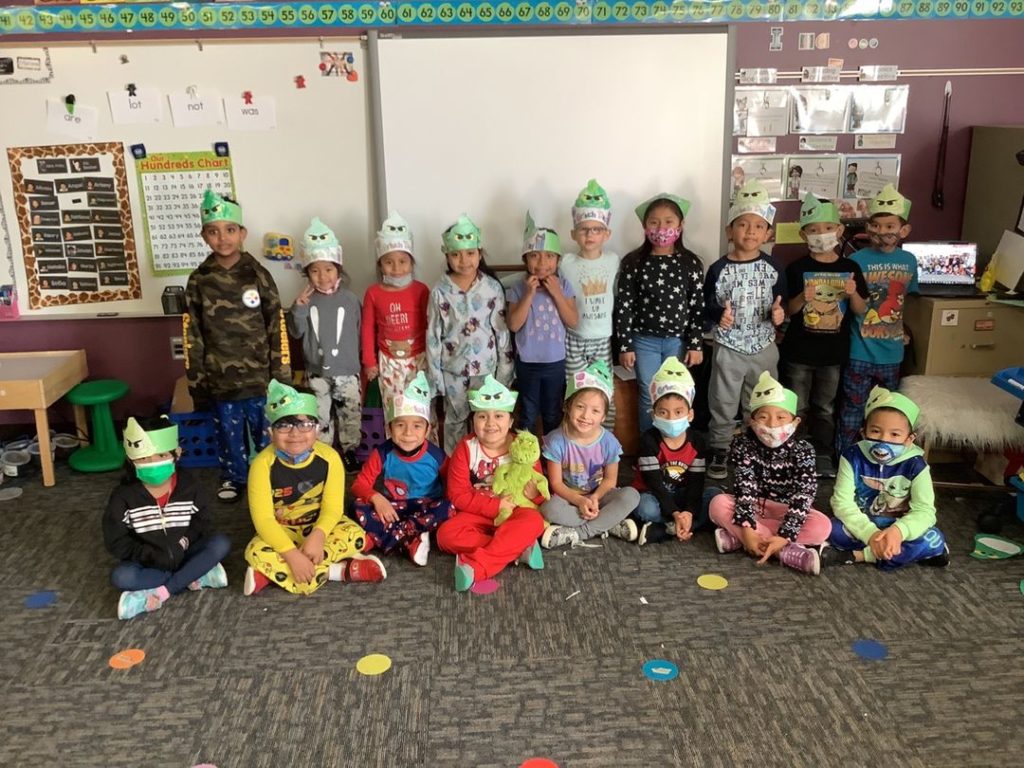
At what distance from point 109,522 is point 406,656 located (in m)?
1.07

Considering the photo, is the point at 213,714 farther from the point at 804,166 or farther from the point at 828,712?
the point at 804,166

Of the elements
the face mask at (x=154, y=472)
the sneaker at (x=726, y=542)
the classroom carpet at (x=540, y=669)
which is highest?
the face mask at (x=154, y=472)

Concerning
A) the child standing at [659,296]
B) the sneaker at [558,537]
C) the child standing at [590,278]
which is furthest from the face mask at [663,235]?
the sneaker at [558,537]

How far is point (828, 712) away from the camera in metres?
2.14

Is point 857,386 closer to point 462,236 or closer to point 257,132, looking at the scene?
point 462,236

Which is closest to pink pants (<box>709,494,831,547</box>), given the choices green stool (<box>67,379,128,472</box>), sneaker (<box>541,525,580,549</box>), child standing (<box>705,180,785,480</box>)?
sneaker (<box>541,525,580,549</box>)

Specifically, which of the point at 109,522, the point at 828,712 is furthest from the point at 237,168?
the point at 828,712

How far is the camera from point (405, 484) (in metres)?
3.09

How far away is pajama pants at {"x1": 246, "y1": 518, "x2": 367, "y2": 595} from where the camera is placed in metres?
2.77

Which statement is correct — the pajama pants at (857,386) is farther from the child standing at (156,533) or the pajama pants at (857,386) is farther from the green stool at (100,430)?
the green stool at (100,430)

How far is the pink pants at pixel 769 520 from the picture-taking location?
9.53ft

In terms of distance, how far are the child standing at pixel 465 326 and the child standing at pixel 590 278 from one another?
0.95 ft

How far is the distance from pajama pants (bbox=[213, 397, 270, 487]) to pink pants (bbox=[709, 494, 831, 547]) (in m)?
1.88

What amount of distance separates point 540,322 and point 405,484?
88cm
